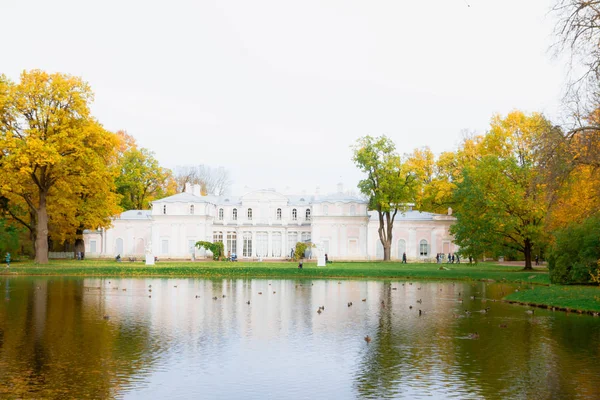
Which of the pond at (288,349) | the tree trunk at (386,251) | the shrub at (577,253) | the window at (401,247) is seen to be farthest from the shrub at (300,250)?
the pond at (288,349)

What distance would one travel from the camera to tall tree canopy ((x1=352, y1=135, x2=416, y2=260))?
198 feet

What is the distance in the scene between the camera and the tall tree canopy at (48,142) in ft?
145

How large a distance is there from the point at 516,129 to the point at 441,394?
48.4 m

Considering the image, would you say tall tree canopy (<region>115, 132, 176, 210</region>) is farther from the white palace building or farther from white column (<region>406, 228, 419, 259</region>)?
white column (<region>406, 228, 419, 259</region>)

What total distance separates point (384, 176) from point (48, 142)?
2948 centimetres

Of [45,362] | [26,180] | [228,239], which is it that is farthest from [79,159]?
[45,362]

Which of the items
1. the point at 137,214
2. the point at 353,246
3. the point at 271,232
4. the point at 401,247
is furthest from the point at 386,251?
the point at 137,214

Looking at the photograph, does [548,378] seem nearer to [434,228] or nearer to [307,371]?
[307,371]

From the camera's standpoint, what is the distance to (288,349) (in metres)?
Answer: 14.9

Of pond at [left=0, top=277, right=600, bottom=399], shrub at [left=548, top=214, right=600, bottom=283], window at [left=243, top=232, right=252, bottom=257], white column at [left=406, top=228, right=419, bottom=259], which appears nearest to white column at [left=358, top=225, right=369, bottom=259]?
white column at [left=406, top=228, right=419, bottom=259]

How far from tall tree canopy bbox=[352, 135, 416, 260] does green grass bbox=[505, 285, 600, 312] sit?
32826 mm

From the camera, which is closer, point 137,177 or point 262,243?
point 262,243

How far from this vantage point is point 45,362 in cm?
1293

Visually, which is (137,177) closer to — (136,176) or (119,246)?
(136,176)
